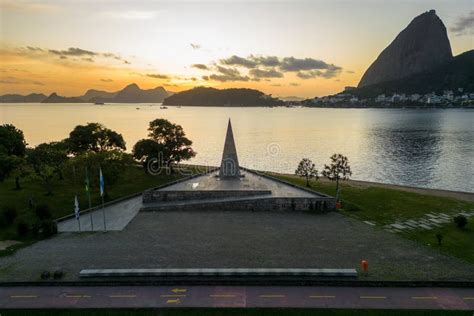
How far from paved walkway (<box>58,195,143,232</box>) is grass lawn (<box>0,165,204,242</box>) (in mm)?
2564

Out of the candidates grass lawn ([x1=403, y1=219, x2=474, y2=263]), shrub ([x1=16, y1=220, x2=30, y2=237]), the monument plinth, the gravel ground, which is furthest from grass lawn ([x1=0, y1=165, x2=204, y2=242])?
grass lawn ([x1=403, y1=219, x2=474, y2=263])

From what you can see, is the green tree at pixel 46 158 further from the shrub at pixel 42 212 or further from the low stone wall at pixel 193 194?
the low stone wall at pixel 193 194

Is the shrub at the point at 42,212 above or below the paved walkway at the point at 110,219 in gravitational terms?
above

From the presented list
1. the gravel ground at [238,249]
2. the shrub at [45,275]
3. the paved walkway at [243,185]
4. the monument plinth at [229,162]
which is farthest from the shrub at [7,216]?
the monument plinth at [229,162]

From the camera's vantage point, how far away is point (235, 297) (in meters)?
19.9

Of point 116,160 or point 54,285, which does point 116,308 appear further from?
point 116,160

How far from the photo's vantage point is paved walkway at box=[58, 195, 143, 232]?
31250mm

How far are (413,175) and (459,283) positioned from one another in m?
50.9

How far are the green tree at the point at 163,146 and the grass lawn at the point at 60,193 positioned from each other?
290cm

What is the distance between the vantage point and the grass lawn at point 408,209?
90.2ft

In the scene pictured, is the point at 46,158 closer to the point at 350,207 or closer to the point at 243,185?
the point at 243,185

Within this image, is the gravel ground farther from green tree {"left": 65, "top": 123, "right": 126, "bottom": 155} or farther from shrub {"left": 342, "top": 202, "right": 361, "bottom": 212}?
green tree {"left": 65, "top": 123, "right": 126, "bottom": 155}

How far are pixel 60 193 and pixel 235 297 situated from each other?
30833 mm

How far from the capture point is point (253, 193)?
3712 cm
